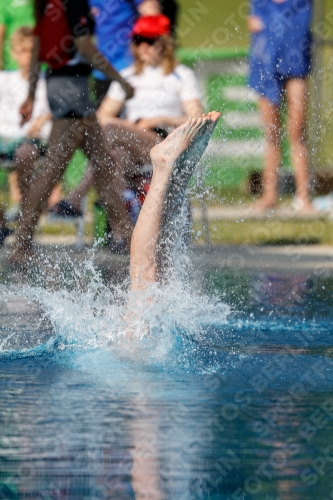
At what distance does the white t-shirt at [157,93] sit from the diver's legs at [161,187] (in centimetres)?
403

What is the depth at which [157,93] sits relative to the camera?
8.59 metres

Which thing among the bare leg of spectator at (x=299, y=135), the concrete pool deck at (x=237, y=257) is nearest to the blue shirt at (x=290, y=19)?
the bare leg of spectator at (x=299, y=135)

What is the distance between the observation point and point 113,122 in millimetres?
8430

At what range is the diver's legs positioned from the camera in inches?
164

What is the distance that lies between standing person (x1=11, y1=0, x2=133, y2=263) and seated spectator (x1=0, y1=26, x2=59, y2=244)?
4.19 ft

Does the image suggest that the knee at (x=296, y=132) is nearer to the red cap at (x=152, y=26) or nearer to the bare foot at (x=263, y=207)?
the bare foot at (x=263, y=207)

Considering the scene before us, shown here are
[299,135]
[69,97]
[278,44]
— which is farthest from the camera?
[278,44]

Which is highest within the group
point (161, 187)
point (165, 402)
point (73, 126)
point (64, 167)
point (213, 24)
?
point (165, 402)

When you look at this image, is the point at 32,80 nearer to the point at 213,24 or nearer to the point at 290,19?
the point at 290,19

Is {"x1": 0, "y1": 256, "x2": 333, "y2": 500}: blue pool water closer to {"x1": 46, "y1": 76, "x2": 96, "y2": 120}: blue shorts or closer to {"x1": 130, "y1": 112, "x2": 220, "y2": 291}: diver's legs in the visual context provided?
{"x1": 130, "y1": 112, "x2": 220, "y2": 291}: diver's legs

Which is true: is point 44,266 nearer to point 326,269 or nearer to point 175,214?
point 326,269

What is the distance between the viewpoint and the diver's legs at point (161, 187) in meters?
4.18

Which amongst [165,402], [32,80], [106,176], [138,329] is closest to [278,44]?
[32,80]

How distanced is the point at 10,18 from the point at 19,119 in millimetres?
1522
